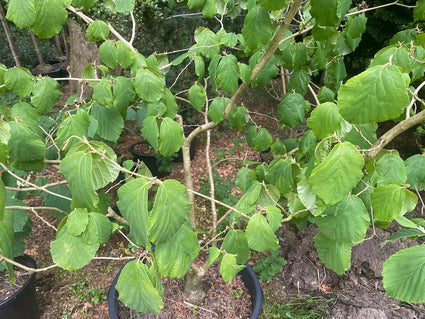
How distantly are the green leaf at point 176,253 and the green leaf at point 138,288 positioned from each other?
6cm

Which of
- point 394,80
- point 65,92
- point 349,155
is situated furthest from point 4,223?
point 65,92

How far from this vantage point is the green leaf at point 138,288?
3.05 ft

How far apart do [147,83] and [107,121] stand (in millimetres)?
289

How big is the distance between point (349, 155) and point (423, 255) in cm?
29

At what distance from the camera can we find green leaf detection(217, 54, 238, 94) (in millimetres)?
1379

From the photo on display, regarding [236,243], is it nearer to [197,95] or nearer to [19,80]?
[197,95]

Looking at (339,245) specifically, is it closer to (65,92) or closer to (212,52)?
(212,52)

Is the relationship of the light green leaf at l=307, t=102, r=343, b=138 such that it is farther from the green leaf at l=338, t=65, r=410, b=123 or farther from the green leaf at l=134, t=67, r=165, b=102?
the green leaf at l=134, t=67, r=165, b=102

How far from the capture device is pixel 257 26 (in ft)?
3.50

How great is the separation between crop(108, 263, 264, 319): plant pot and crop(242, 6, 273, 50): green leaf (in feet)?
4.65

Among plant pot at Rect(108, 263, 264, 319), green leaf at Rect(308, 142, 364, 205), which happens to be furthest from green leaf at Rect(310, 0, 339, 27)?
plant pot at Rect(108, 263, 264, 319)

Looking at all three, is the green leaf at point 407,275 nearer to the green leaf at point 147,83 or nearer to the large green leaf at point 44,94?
the green leaf at point 147,83

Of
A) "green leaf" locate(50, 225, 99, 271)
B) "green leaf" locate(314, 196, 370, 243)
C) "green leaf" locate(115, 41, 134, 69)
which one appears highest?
"green leaf" locate(115, 41, 134, 69)

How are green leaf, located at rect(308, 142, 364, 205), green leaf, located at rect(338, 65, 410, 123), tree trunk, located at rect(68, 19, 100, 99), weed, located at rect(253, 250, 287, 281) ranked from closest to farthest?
green leaf, located at rect(338, 65, 410, 123), green leaf, located at rect(308, 142, 364, 205), weed, located at rect(253, 250, 287, 281), tree trunk, located at rect(68, 19, 100, 99)
